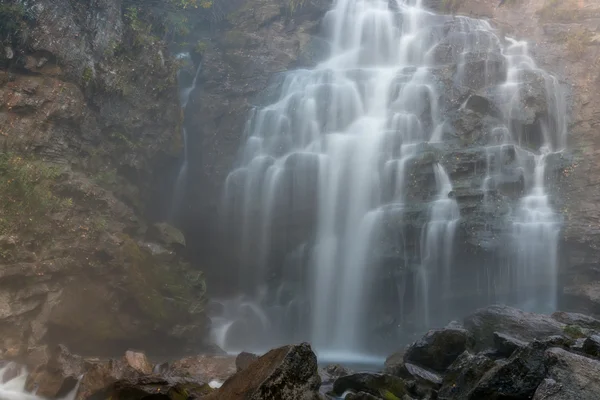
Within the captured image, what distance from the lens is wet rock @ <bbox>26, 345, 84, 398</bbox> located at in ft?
35.3

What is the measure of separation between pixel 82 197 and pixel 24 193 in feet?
6.53

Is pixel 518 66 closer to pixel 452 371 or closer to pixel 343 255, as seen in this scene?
pixel 343 255

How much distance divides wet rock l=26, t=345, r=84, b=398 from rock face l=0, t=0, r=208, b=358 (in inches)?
59.5

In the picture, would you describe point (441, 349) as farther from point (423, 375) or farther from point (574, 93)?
point (574, 93)

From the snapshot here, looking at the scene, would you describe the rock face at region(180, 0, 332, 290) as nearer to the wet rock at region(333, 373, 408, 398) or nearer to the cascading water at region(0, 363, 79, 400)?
the cascading water at region(0, 363, 79, 400)

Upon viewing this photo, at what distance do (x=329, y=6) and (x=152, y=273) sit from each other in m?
22.9

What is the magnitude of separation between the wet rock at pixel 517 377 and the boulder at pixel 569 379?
Answer: 0.35 m

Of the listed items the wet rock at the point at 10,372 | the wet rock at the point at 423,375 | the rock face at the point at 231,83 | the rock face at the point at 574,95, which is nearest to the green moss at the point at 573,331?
the wet rock at the point at 423,375

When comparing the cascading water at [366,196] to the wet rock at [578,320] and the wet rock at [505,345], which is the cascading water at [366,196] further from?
the wet rock at [505,345]

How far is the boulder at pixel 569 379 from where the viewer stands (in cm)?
504

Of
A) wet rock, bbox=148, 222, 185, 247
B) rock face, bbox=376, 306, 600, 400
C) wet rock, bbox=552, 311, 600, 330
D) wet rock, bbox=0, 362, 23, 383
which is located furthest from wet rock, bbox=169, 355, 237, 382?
wet rock, bbox=552, 311, 600, 330

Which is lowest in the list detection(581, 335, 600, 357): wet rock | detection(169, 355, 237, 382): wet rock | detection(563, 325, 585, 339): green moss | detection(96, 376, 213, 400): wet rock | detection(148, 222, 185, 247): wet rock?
detection(169, 355, 237, 382): wet rock

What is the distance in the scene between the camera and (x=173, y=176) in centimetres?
2203

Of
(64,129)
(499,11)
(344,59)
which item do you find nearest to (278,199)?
(64,129)
